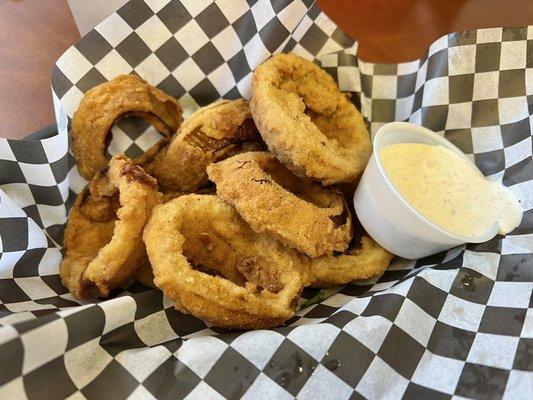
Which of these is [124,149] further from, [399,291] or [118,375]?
[399,291]

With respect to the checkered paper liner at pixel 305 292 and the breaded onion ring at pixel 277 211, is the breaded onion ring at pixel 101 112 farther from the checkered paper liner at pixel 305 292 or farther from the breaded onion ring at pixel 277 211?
the breaded onion ring at pixel 277 211

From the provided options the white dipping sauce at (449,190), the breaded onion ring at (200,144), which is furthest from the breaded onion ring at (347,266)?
the breaded onion ring at (200,144)

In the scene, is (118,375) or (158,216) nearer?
(118,375)

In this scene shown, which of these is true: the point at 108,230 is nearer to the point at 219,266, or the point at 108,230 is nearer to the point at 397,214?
the point at 219,266

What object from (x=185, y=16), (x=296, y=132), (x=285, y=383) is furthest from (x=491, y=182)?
(x=185, y=16)

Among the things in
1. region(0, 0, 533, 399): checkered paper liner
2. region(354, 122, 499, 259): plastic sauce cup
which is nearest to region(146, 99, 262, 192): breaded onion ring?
region(0, 0, 533, 399): checkered paper liner

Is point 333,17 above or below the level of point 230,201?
above

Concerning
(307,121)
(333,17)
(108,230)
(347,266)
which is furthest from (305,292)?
(333,17)
